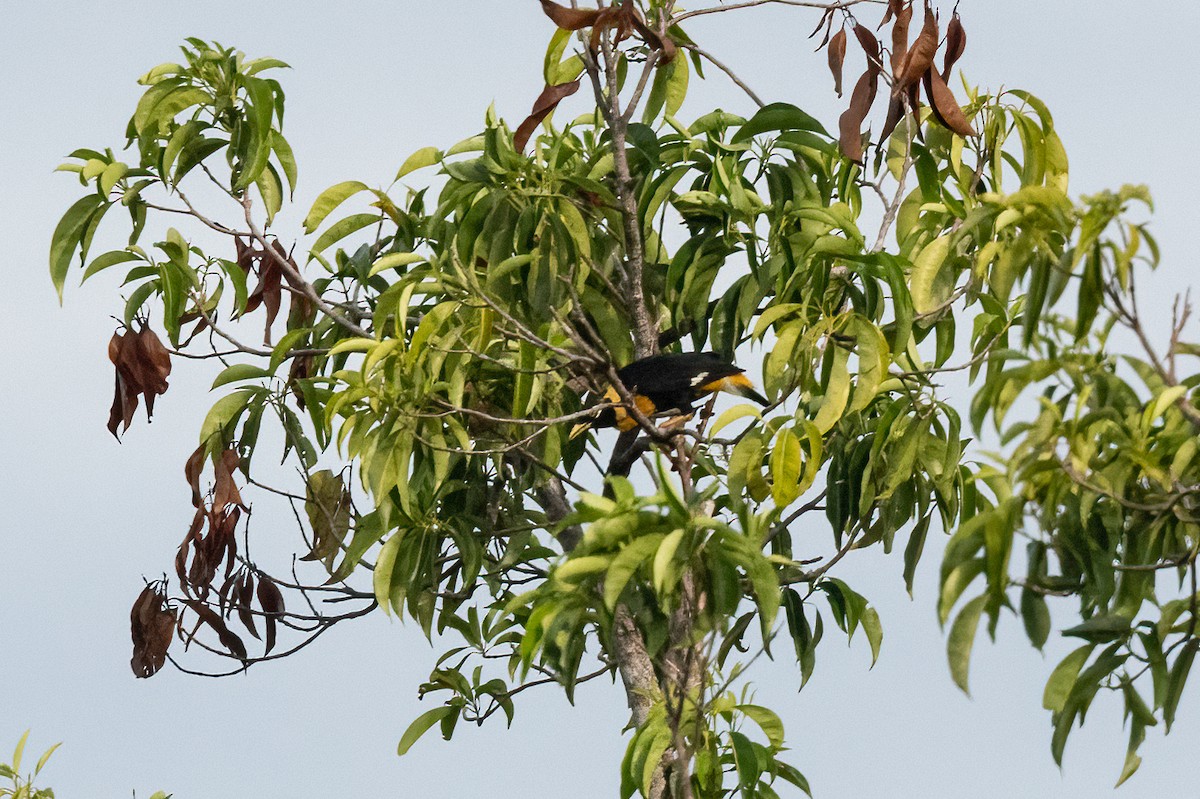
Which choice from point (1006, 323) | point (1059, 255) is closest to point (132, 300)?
point (1006, 323)

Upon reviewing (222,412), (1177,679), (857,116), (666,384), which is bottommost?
(1177,679)

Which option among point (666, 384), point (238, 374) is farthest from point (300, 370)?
point (666, 384)

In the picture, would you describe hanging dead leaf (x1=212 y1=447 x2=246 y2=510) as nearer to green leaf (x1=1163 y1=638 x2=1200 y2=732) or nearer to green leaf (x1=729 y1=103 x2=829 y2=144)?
green leaf (x1=729 y1=103 x2=829 y2=144)

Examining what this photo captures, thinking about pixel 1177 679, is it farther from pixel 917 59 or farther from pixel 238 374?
pixel 238 374

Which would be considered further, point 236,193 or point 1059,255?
point 236,193

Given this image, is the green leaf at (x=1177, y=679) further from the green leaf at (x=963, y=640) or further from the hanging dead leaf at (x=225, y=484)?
the hanging dead leaf at (x=225, y=484)

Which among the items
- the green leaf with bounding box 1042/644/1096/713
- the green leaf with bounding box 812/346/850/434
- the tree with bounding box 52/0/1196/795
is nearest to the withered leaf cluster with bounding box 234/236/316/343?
the tree with bounding box 52/0/1196/795

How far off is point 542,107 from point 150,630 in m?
1.90

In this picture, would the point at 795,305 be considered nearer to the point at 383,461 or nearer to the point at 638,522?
the point at 638,522

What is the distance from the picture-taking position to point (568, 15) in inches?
Answer: 138

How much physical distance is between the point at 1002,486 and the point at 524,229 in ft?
4.73

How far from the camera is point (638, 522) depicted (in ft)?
8.83

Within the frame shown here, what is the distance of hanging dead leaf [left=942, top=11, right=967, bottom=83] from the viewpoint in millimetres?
3500

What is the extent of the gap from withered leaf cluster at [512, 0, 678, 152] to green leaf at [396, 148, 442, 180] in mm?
245
